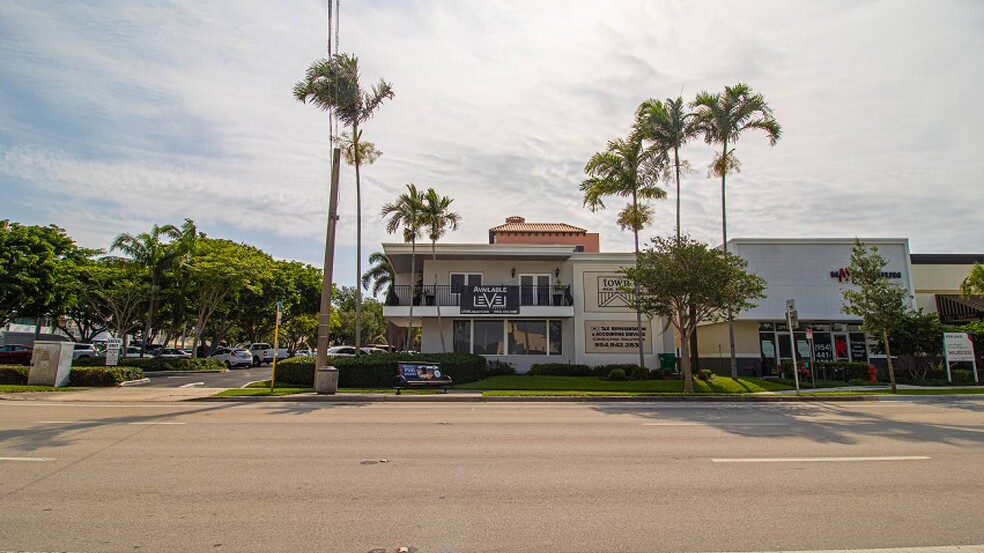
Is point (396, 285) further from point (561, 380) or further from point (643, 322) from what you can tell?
point (643, 322)

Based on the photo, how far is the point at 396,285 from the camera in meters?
29.4

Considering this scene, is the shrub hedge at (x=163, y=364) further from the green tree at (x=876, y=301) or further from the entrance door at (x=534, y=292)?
the green tree at (x=876, y=301)

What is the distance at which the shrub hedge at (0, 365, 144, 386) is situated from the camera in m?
19.6

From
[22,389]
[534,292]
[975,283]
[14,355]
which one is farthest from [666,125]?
[14,355]

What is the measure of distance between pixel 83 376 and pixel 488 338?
16825 mm

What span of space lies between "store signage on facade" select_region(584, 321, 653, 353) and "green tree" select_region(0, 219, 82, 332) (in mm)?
25985

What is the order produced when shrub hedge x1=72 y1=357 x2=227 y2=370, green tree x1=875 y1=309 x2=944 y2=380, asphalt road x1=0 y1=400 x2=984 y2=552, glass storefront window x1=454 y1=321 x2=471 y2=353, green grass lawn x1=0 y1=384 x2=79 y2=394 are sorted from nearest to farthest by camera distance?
asphalt road x1=0 y1=400 x2=984 y2=552 → green grass lawn x1=0 y1=384 x2=79 y2=394 → green tree x1=875 y1=309 x2=944 y2=380 → glass storefront window x1=454 y1=321 x2=471 y2=353 → shrub hedge x1=72 y1=357 x2=227 y2=370

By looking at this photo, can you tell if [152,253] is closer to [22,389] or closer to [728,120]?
[22,389]

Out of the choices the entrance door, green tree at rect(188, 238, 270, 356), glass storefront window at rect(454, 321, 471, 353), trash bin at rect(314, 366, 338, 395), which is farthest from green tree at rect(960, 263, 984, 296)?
green tree at rect(188, 238, 270, 356)

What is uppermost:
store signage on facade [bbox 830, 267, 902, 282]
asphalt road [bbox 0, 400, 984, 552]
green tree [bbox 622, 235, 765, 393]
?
store signage on facade [bbox 830, 267, 902, 282]

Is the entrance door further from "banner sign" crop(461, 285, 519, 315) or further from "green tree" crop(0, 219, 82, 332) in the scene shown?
"green tree" crop(0, 219, 82, 332)

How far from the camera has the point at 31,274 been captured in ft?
84.4

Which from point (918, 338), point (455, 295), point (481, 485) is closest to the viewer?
point (481, 485)

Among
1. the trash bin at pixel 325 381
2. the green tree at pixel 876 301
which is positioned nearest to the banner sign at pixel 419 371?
the trash bin at pixel 325 381
